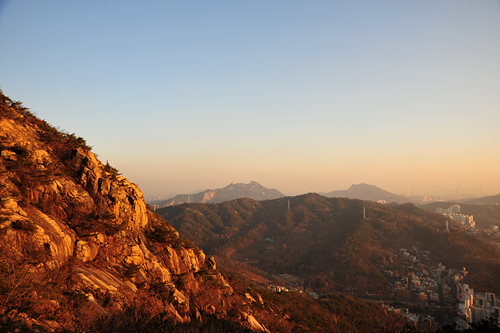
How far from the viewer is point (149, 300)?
32.2 feet

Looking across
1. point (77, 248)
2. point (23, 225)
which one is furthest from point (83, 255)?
point (23, 225)

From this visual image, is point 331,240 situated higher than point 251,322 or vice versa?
point 251,322

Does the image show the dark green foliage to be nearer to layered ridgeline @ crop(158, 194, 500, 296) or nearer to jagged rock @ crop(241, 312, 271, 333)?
jagged rock @ crop(241, 312, 271, 333)

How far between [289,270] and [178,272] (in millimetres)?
73619

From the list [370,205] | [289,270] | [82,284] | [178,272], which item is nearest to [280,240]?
[289,270]

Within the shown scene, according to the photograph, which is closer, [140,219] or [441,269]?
[140,219]

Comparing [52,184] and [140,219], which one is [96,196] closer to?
[52,184]

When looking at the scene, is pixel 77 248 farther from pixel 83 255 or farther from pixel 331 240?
pixel 331 240

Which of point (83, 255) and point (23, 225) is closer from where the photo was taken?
point (23, 225)

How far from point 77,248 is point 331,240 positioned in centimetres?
9617

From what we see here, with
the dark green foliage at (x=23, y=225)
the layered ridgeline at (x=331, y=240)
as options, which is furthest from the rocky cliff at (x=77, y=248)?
the layered ridgeline at (x=331, y=240)

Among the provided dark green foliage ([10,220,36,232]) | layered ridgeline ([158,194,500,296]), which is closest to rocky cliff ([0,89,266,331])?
dark green foliage ([10,220,36,232])

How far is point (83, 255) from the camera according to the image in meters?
9.53

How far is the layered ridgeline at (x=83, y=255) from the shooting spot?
686cm
